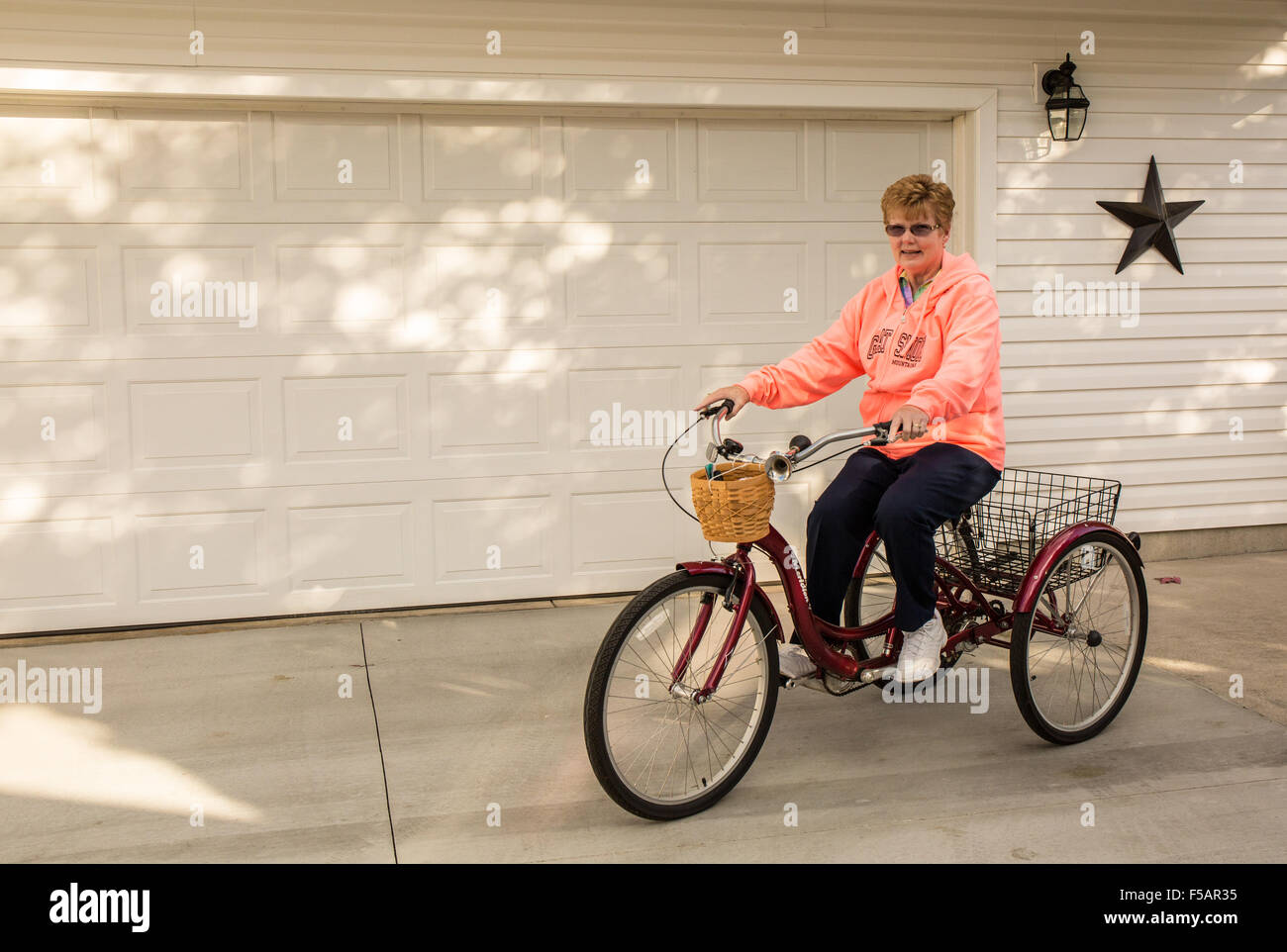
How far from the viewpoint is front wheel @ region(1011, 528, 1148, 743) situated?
362 cm

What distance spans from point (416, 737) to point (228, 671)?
1103mm

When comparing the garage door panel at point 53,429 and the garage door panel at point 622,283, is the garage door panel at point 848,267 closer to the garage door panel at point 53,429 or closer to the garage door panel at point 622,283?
the garage door panel at point 622,283

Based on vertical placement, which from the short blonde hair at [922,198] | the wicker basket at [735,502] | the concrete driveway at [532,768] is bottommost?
the concrete driveway at [532,768]

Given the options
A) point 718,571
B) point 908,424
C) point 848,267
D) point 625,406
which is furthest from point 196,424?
point 908,424

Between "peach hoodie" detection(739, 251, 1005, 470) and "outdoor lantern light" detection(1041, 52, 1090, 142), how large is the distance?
2683 millimetres

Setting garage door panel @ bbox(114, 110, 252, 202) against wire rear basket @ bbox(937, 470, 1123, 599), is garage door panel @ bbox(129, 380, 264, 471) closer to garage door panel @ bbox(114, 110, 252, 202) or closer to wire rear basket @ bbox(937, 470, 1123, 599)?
garage door panel @ bbox(114, 110, 252, 202)

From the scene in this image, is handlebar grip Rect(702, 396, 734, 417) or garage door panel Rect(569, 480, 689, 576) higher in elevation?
handlebar grip Rect(702, 396, 734, 417)

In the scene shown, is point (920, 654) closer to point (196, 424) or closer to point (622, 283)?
point (622, 283)

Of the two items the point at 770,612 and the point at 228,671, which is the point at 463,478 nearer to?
the point at 228,671

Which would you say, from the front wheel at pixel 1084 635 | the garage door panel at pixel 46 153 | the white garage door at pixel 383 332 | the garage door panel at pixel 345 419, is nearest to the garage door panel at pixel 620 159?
the white garage door at pixel 383 332

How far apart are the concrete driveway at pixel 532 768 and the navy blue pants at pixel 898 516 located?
0.53 m

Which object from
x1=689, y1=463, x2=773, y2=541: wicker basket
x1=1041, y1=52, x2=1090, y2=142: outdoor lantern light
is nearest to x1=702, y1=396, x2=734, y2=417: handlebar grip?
x1=689, y1=463, x2=773, y2=541: wicker basket

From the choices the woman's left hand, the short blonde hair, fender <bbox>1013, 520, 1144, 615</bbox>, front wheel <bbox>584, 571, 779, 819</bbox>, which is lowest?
front wheel <bbox>584, 571, 779, 819</bbox>

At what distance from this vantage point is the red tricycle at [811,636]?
3.13 m
